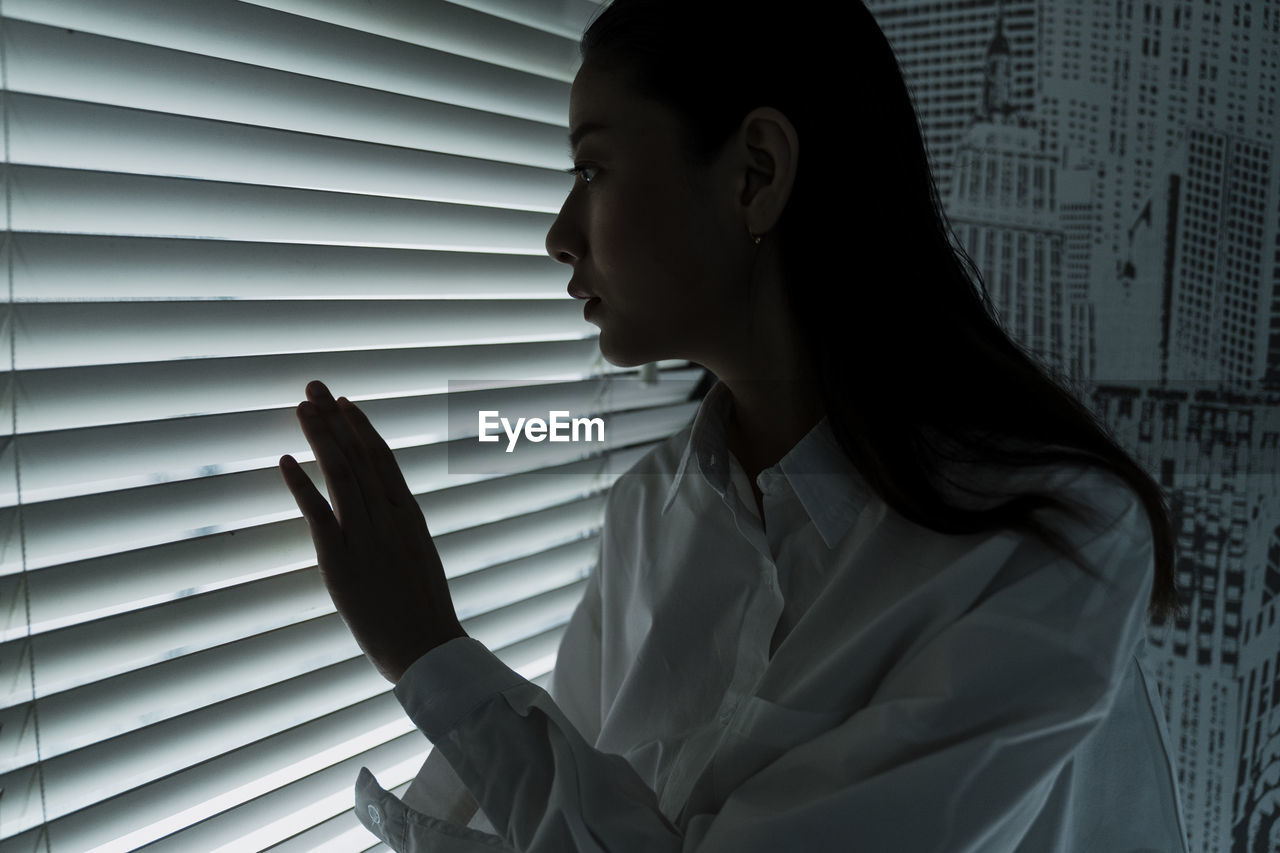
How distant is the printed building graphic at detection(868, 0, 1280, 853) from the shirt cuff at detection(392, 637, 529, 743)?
96cm

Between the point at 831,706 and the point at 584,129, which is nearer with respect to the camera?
the point at 831,706

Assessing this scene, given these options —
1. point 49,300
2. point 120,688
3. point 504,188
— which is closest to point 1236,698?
point 504,188

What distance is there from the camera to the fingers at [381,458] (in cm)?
81

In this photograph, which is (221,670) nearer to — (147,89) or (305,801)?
(305,801)

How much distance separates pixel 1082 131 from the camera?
1.36 metres

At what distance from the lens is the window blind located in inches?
25.4

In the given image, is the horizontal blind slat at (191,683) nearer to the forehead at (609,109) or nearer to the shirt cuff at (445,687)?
the shirt cuff at (445,687)

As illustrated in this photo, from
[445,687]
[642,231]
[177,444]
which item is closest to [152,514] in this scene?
[177,444]

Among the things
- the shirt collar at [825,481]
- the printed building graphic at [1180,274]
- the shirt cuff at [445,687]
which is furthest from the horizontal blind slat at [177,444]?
the printed building graphic at [1180,274]

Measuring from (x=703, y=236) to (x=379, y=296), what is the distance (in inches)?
12.9

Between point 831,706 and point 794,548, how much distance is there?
0.59 feet

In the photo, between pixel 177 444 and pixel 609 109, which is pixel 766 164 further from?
pixel 177 444

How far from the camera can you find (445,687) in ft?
2.50

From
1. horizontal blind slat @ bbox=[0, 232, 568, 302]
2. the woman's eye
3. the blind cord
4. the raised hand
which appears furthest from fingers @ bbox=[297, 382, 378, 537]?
the woman's eye
